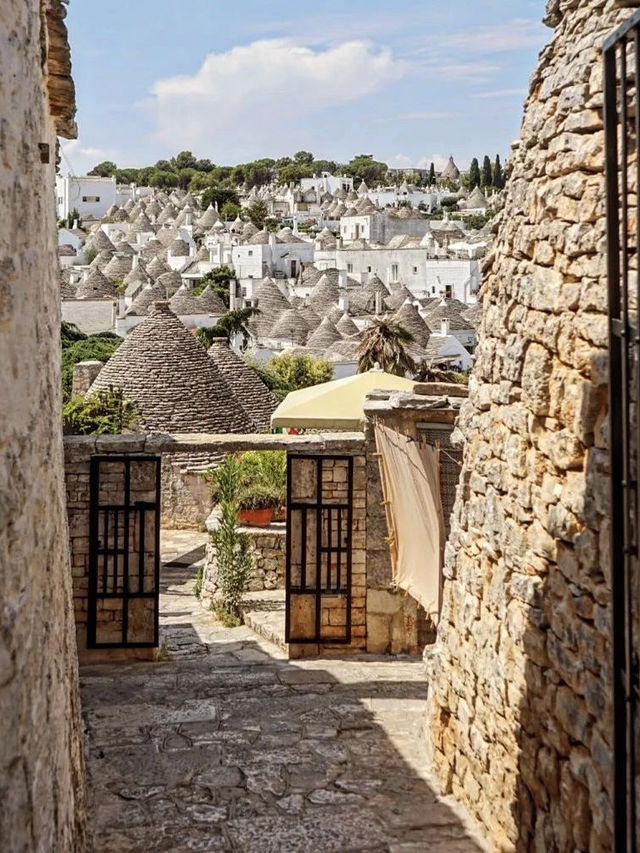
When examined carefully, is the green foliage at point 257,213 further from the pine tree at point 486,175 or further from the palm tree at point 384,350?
the palm tree at point 384,350

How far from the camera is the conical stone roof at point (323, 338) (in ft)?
147

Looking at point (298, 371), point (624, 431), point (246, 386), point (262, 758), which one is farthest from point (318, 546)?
point (298, 371)

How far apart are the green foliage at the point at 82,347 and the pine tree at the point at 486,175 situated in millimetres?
81394

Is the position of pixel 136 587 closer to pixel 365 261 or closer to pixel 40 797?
pixel 40 797

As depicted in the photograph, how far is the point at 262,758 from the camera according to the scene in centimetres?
675

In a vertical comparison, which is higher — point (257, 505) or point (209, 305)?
point (209, 305)

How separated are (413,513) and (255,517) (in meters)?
5.24

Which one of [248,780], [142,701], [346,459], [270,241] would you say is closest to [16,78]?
[248,780]

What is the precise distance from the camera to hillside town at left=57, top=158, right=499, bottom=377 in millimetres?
49406

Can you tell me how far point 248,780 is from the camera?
641 centimetres

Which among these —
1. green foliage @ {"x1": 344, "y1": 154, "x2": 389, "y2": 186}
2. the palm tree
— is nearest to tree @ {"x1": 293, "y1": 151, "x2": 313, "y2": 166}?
→ green foliage @ {"x1": 344, "y1": 154, "x2": 389, "y2": 186}

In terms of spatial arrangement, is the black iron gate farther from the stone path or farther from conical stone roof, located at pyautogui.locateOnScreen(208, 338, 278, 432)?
conical stone roof, located at pyautogui.locateOnScreen(208, 338, 278, 432)

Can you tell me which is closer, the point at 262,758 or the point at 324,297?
the point at 262,758

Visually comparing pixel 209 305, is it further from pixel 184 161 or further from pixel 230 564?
pixel 184 161
